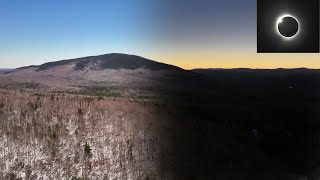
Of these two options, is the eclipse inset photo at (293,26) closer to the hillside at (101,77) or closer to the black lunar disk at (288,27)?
the black lunar disk at (288,27)

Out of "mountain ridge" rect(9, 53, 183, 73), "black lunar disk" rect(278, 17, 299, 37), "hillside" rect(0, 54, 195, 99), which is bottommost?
"hillside" rect(0, 54, 195, 99)

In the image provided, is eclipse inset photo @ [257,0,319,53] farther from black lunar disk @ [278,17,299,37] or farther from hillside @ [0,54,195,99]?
hillside @ [0,54,195,99]

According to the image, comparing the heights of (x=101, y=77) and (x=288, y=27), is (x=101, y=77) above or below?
below

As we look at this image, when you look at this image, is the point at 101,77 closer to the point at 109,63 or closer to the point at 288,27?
the point at 109,63

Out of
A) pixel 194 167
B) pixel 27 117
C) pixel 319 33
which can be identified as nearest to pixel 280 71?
pixel 319 33

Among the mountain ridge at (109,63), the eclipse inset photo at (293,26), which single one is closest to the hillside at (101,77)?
the mountain ridge at (109,63)

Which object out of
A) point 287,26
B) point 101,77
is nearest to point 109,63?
point 101,77

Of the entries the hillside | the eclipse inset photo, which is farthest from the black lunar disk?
the hillside

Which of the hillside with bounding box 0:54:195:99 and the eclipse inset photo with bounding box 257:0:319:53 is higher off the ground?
the eclipse inset photo with bounding box 257:0:319:53
